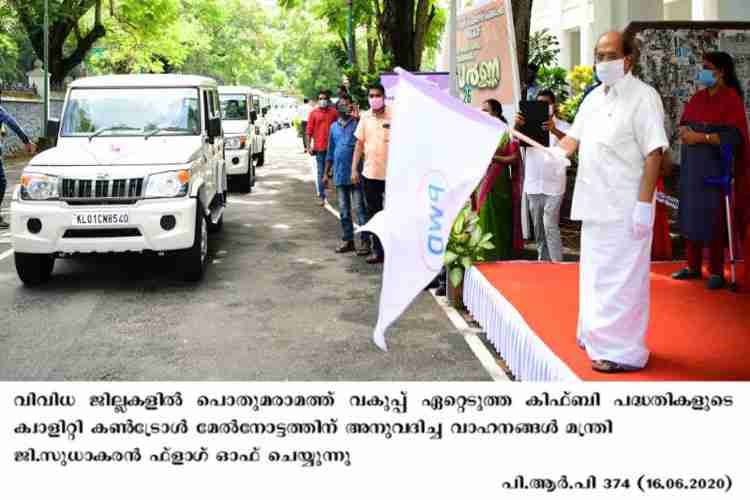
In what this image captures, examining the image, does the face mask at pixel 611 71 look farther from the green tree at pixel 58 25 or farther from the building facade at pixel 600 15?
the green tree at pixel 58 25

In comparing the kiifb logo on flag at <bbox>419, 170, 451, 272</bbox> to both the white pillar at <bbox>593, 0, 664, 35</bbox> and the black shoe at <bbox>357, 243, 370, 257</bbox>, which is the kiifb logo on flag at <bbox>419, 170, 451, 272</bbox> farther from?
the white pillar at <bbox>593, 0, 664, 35</bbox>

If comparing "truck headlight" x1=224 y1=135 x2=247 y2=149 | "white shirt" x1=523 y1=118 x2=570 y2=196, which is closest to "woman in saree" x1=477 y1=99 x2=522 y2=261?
"white shirt" x1=523 y1=118 x2=570 y2=196

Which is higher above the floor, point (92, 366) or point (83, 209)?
point (83, 209)

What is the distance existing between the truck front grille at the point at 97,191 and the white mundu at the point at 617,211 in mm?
4971

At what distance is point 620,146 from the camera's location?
5281 millimetres

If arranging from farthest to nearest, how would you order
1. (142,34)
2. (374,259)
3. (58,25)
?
(142,34), (58,25), (374,259)

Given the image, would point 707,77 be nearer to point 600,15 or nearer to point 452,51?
point 452,51

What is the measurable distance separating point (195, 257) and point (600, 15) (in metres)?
15.0

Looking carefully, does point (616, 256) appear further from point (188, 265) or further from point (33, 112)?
point (33, 112)

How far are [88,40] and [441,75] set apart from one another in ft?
92.3

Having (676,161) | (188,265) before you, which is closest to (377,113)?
(188,265)

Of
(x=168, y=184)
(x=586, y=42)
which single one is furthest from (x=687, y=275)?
(x=586, y=42)

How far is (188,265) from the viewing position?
9492 millimetres

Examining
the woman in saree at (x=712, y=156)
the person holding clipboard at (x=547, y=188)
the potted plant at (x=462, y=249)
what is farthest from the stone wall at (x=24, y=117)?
the woman in saree at (x=712, y=156)
